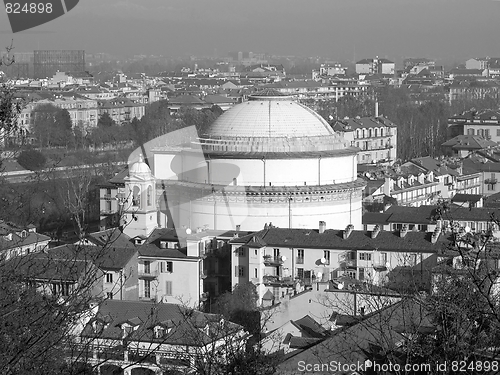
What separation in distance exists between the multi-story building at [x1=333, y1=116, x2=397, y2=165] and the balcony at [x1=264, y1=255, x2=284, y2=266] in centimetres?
1548

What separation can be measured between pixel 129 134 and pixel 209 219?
18882 millimetres

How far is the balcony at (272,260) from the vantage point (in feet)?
43.6

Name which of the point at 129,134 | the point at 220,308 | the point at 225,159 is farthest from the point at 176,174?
the point at 129,134

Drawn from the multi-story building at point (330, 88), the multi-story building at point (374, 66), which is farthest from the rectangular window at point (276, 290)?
the multi-story building at point (374, 66)

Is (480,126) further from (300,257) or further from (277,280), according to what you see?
(277,280)

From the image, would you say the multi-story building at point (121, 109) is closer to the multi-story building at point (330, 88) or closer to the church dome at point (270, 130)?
the multi-story building at point (330, 88)

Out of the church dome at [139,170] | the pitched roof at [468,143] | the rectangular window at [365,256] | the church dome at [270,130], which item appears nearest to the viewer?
the rectangular window at [365,256]

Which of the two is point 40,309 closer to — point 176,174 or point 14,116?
point 14,116

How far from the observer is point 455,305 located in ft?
17.1

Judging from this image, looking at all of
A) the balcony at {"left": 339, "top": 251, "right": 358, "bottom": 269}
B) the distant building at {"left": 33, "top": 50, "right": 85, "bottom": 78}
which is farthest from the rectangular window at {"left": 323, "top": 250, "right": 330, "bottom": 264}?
the distant building at {"left": 33, "top": 50, "right": 85, "bottom": 78}

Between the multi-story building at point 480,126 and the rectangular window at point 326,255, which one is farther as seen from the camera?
the multi-story building at point 480,126

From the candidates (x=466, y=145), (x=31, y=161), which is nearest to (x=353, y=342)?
(x=31, y=161)

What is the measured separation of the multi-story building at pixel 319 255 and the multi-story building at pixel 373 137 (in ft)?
50.0

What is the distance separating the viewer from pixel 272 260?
13344 mm
